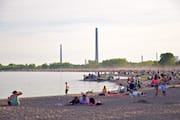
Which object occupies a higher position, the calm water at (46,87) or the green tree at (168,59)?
the green tree at (168,59)

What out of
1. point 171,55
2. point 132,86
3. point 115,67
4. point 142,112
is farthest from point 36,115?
point 115,67

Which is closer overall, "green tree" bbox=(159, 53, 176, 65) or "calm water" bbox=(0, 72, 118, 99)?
"calm water" bbox=(0, 72, 118, 99)

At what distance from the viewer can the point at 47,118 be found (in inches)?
579

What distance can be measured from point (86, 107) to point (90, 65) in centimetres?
16059

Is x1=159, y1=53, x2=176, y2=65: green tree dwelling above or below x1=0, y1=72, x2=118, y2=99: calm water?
above

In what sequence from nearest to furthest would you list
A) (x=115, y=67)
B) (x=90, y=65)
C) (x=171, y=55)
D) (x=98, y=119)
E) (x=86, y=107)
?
(x=98, y=119), (x=86, y=107), (x=171, y=55), (x=115, y=67), (x=90, y=65)

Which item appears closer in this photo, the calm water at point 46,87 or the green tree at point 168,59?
the calm water at point 46,87

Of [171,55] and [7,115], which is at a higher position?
[171,55]

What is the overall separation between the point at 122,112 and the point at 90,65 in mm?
162645

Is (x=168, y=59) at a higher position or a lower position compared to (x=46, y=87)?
higher

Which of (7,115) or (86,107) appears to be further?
(86,107)

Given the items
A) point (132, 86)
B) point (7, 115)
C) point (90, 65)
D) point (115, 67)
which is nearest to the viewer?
point (7, 115)

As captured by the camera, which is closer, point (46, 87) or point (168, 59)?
point (46, 87)

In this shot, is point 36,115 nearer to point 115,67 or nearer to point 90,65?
point 115,67
